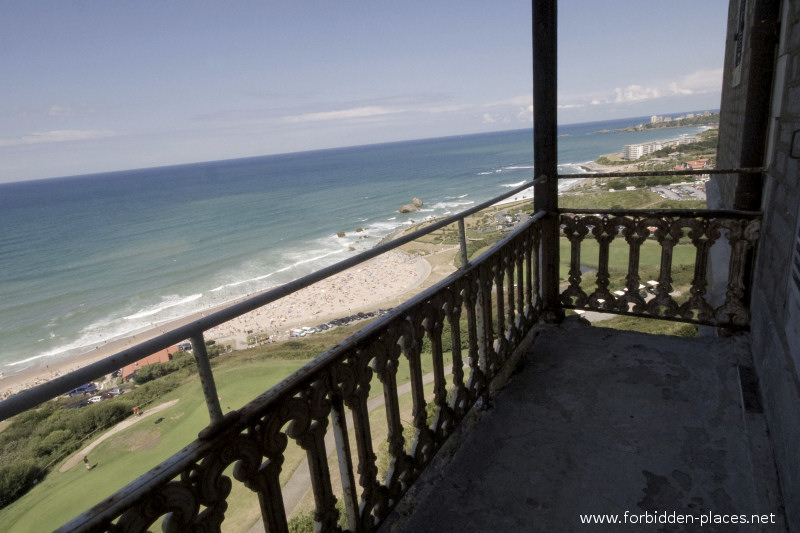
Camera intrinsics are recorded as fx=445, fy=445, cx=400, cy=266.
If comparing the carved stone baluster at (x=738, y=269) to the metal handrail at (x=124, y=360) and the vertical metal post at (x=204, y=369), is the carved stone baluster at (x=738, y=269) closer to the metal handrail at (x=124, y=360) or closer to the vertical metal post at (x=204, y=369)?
the metal handrail at (x=124, y=360)

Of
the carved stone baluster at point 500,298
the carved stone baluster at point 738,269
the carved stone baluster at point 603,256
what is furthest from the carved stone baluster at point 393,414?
the carved stone baluster at point 738,269

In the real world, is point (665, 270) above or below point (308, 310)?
above

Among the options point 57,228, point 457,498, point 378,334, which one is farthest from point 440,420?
point 57,228

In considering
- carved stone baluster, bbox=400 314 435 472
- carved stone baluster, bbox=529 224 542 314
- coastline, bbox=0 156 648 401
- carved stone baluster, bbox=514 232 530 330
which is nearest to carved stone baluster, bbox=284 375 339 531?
carved stone baluster, bbox=400 314 435 472

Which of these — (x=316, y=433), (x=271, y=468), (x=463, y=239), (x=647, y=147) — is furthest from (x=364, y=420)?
(x=647, y=147)

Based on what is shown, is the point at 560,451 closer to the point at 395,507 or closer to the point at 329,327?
the point at 395,507

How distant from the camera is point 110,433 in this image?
712 inches

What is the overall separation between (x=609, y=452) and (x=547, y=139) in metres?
2.18

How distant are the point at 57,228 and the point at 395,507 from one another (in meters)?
91.2

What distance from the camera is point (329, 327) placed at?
2712 centimetres

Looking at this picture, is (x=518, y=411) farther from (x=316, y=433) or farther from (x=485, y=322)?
(x=316, y=433)

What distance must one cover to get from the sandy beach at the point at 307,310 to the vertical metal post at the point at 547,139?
73.9ft

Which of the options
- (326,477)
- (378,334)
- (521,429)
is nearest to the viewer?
(326,477)

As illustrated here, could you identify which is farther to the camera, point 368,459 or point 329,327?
point 329,327
